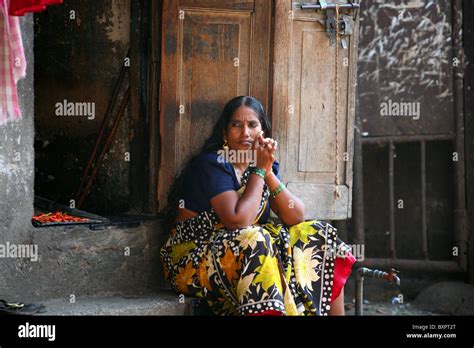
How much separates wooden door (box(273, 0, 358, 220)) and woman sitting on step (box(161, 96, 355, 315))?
1.23ft

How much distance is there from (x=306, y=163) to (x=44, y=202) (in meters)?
1.67

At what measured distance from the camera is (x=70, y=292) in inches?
176

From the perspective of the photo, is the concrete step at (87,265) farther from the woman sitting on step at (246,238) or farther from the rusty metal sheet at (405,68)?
the rusty metal sheet at (405,68)

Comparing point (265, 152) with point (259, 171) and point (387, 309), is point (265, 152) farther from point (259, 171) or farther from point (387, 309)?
point (387, 309)

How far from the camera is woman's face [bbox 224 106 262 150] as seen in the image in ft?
14.7

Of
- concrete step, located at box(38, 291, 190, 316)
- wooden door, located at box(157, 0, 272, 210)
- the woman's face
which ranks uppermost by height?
wooden door, located at box(157, 0, 272, 210)

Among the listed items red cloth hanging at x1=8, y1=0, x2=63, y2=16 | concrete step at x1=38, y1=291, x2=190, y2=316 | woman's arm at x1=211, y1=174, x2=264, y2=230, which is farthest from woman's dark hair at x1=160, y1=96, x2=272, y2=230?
red cloth hanging at x1=8, y1=0, x2=63, y2=16

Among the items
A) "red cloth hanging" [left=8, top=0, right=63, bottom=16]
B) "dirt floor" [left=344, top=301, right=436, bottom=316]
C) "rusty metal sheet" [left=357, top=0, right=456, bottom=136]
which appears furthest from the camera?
"rusty metal sheet" [left=357, top=0, right=456, bottom=136]

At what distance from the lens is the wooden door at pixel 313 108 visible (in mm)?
5008

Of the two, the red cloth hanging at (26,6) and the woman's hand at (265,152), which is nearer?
the red cloth hanging at (26,6)

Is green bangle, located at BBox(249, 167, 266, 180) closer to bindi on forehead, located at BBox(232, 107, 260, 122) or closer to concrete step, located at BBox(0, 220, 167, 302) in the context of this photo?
bindi on forehead, located at BBox(232, 107, 260, 122)

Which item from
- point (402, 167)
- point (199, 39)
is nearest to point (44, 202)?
point (199, 39)

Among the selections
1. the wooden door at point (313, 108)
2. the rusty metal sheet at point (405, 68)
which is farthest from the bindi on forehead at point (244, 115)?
the rusty metal sheet at point (405, 68)

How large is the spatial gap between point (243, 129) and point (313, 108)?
2.45 ft
